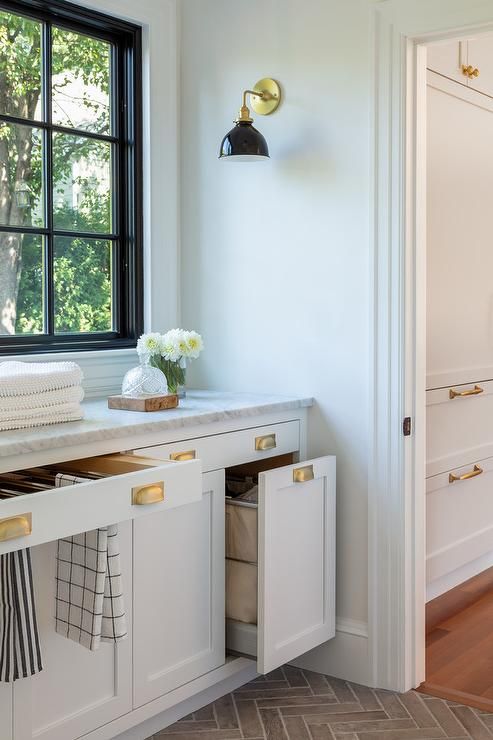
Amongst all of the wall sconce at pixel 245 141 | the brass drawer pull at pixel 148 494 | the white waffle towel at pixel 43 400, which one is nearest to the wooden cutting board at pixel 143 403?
the white waffle towel at pixel 43 400

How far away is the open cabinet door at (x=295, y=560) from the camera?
8.05 feet

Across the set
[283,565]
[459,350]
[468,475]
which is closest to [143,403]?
[283,565]

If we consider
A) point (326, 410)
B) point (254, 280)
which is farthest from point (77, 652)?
point (254, 280)

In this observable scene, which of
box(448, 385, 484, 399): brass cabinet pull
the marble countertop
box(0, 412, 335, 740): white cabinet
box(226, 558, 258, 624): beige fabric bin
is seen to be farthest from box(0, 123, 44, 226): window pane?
box(448, 385, 484, 399): brass cabinet pull

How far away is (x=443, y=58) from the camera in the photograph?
125 inches

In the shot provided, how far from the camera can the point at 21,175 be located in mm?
2729

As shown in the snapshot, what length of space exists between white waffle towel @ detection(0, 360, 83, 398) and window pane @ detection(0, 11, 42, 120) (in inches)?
34.4

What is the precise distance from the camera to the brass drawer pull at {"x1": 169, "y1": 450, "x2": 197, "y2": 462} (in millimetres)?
2389

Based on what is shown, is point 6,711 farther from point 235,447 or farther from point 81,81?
point 81,81

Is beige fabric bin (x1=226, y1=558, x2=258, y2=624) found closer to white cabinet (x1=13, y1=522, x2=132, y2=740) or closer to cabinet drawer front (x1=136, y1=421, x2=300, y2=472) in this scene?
cabinet drawer front (x1=136, y1=421, x2=300, y2=472)

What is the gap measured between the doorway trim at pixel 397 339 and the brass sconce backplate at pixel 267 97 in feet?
1.19

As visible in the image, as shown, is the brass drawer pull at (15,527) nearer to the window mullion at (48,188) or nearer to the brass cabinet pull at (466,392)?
the window mullion at (48,188)

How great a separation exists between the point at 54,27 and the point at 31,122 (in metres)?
0.33

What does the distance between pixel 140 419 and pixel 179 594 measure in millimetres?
506
